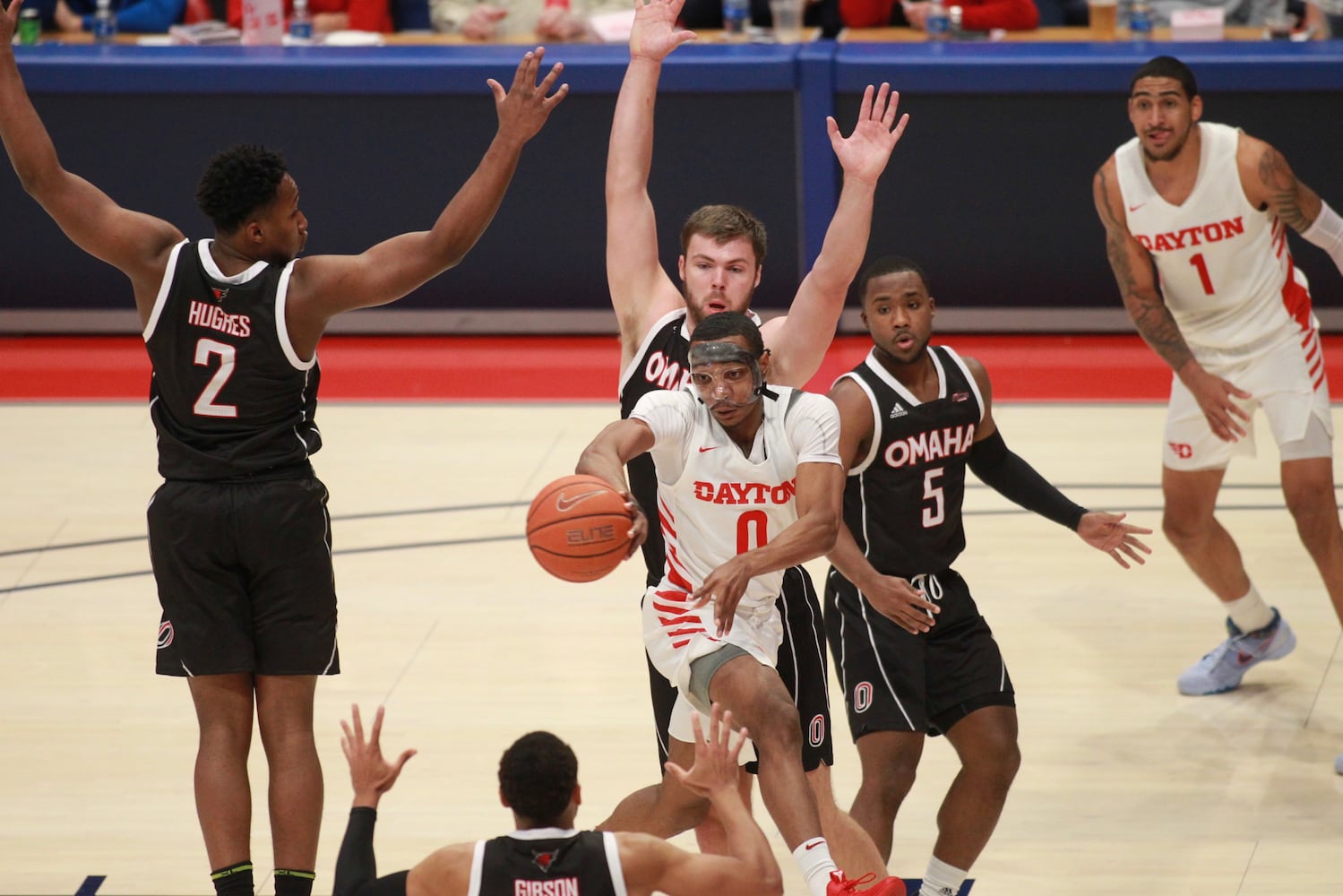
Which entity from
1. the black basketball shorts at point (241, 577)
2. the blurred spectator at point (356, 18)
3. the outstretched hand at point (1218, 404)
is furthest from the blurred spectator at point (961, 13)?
the black basketball shorts at point (241, 577)

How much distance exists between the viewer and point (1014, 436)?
385 inches

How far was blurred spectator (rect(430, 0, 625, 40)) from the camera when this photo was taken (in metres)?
11.8

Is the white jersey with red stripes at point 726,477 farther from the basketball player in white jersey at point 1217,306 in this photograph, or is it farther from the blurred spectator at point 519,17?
the blurred spectator at point 519,17

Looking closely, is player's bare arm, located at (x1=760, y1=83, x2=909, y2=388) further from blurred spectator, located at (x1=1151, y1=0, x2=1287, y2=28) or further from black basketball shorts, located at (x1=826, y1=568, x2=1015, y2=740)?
blurred spectator, located at (x1=1151, y1=0, x2=1287, y2=28)

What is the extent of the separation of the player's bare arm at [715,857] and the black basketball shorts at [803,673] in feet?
2.96

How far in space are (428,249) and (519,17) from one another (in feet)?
25.9

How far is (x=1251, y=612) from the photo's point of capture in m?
6.94

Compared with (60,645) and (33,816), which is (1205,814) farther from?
(60,645)

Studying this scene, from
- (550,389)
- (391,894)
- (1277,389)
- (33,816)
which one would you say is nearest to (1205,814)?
(1277,389)

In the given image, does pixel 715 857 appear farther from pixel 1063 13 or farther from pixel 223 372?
pixel 1063 13

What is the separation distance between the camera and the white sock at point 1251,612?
6.94 m

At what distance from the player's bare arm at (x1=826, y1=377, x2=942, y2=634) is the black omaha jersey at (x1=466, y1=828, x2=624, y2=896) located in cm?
134

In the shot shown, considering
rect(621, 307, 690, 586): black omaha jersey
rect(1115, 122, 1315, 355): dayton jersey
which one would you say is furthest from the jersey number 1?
rect(621, 307, 690, 586): black omaha jersey

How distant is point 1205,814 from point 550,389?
5639 millimetres
